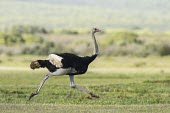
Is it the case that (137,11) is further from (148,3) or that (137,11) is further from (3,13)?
(3,13)

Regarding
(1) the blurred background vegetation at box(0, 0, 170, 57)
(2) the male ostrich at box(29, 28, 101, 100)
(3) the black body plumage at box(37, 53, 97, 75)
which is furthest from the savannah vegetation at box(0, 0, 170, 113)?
(3) the black body plumage at box(37, 53, 97, 75)

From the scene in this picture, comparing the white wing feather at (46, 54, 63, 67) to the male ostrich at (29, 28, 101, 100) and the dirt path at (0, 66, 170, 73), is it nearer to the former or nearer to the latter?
the male ostrich at (29, 28, 101, 100)

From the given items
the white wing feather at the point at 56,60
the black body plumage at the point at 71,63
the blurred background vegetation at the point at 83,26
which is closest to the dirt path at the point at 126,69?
the blurred background vegetation at the point at 83,26

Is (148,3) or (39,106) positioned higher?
(148,3)

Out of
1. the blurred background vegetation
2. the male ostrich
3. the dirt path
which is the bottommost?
the dirt path

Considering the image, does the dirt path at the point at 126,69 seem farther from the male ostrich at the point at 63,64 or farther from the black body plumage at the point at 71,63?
the male ostrich at the point at 63,64

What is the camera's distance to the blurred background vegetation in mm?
54812

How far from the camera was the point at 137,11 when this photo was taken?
112m

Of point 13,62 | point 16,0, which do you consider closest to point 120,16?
point 16,0

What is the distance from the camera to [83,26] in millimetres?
99188

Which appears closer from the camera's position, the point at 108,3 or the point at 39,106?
the point at 39,106

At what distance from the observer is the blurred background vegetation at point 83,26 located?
54.8 meters

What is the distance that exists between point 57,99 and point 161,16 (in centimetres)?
8750

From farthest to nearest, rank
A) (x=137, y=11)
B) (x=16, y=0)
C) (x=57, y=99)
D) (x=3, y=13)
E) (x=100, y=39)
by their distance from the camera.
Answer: (x=16, y=0), (x=137, y=11), (x=3, y=13), (x=100, y=39), (x=57, y=99)
